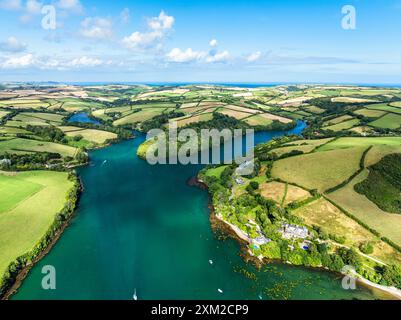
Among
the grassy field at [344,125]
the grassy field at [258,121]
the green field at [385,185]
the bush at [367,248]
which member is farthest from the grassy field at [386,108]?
the bush at [367,248]

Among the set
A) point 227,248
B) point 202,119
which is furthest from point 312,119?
point 227,248

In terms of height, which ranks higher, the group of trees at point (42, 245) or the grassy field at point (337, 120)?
the grassy field at point (337, 120)

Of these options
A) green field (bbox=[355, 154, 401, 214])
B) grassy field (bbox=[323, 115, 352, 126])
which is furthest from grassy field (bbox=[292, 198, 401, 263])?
grassy field (bbox=[323, 115, 352, 126])

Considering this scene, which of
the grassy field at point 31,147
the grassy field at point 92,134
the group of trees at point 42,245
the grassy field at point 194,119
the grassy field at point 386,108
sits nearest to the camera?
the group of trees at point 42,245

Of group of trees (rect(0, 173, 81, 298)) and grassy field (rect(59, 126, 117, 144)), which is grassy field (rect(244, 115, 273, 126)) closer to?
grassy field (rect(59, 126, 117, 144))

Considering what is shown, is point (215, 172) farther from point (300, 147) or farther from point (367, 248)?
point (367, 248)

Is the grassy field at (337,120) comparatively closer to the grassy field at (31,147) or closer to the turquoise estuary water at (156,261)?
the turquoise estuary water at (156,261)
